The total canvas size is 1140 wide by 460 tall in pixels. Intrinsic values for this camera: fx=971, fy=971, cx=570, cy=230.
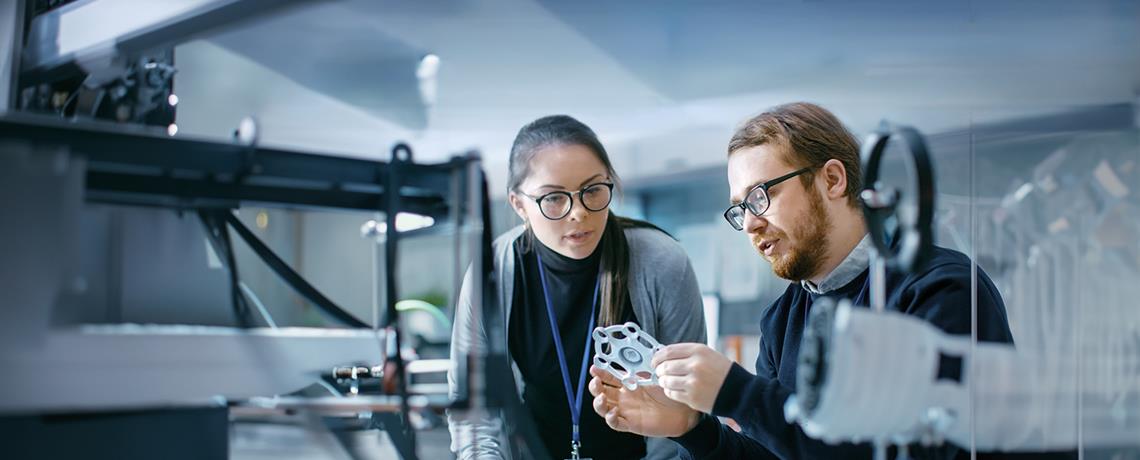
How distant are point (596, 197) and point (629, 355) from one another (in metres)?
0.29

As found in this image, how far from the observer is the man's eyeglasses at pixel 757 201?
57.7 inches

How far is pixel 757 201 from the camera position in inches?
57.9

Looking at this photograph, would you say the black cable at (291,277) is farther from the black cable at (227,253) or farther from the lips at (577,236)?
the lips at (577,236)

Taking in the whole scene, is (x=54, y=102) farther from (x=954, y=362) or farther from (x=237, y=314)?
(x=954, y=362)

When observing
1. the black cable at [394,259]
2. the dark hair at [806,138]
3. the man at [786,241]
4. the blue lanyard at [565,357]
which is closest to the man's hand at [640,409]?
the man at [786,241]

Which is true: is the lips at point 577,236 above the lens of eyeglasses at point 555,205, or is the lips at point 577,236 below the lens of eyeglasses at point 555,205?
below

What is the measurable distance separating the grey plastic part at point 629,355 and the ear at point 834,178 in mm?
358

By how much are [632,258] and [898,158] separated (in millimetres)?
729

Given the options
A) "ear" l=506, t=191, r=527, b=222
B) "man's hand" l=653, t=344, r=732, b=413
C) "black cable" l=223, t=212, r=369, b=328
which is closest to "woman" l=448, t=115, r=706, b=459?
"ear" l=506, t=191, r=527, b=222

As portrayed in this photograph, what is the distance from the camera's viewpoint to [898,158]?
2.06 meters

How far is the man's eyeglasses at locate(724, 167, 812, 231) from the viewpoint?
1.47 m

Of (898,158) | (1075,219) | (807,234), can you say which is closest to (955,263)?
(807,234)

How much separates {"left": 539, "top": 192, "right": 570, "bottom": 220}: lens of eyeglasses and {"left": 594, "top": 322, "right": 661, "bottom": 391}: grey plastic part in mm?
214

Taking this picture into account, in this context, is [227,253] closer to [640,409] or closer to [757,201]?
[640,409]
